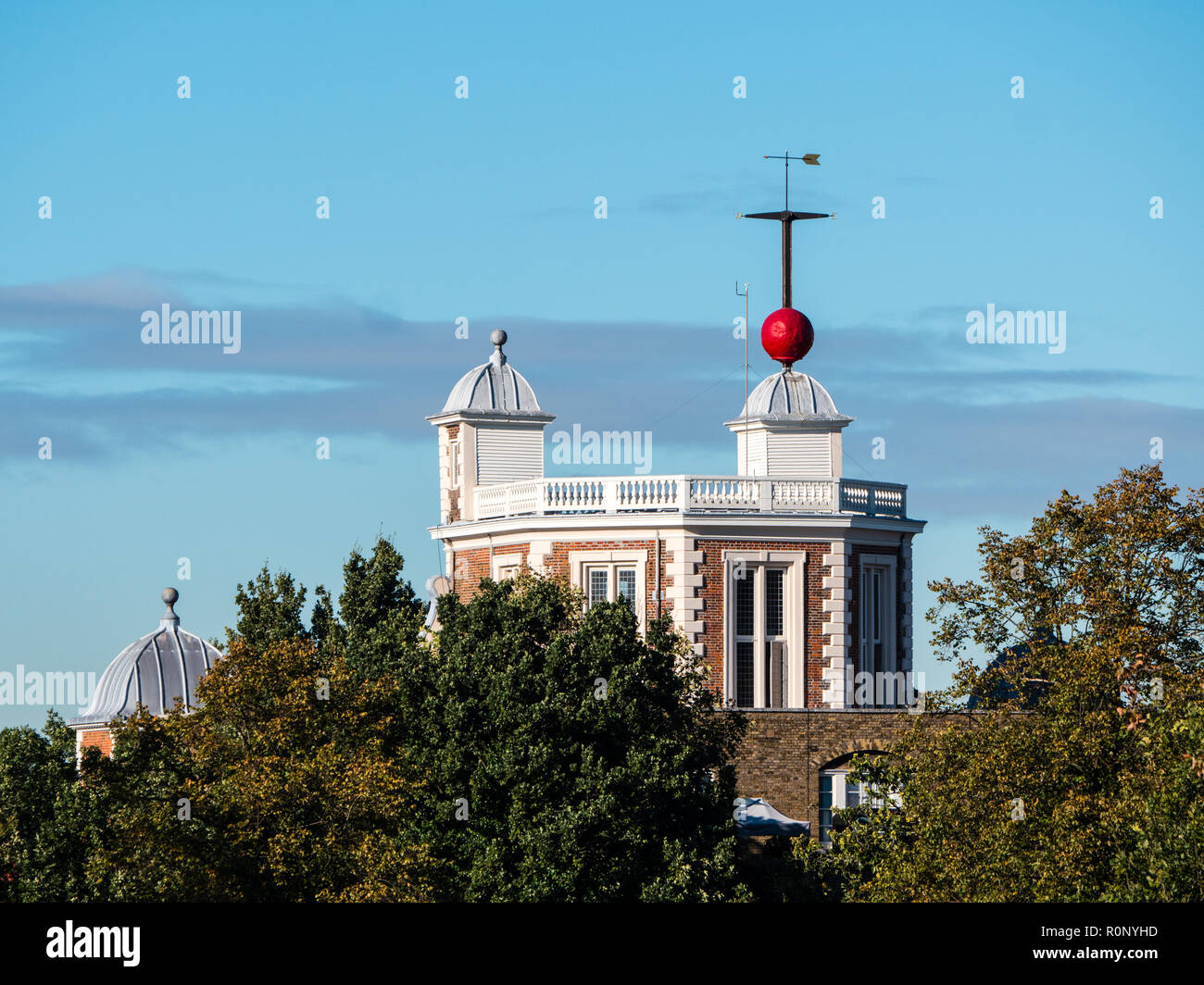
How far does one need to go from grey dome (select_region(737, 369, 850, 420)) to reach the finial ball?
0.59 m

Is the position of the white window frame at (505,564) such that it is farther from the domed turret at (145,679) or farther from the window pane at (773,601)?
the domed turret at (145,679)

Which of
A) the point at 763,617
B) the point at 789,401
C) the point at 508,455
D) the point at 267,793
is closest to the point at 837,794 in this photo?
the point at 763,617

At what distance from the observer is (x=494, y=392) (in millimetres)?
67000

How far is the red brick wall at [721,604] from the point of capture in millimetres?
60625

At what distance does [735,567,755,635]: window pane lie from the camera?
6123 centimetres

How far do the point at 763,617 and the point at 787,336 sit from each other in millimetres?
9938

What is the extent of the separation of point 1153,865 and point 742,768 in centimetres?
1837

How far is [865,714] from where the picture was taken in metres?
60.2

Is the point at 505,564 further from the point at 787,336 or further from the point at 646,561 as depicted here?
the point at 787,336

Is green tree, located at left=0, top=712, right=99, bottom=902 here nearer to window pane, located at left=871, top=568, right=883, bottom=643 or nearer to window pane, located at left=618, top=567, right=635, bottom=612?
window pane, located at left=618, top=567, right=635, bottom=612

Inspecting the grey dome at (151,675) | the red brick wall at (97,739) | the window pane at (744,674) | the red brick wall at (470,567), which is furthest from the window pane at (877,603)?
the red brick wall at (97,739)
